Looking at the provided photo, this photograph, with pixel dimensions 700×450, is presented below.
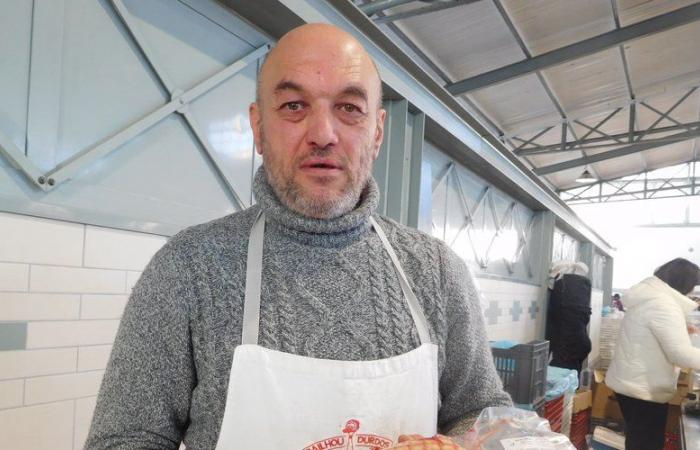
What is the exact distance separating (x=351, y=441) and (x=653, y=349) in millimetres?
3467

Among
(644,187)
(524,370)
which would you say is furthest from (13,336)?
(644,187)

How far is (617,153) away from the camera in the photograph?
1048 centimetres

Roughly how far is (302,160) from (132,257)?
1.02m

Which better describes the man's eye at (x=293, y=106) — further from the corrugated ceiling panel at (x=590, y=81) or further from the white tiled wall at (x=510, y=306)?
the corrugated ceiling panel at (x=590, y=81)

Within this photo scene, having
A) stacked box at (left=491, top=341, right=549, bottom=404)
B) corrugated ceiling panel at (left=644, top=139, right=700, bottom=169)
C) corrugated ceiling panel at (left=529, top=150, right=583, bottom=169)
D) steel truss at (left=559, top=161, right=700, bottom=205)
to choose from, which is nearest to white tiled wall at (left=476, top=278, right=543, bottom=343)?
stacked box at (left=491, top=341, right=549, bottom=404)

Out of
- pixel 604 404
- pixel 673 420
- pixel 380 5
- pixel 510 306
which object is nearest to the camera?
pixel 380 5

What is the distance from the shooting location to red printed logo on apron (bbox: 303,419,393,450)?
99 centimetres

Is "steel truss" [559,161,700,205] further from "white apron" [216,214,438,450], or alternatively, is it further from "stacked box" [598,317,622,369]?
"white apron" [216,214,438,450]

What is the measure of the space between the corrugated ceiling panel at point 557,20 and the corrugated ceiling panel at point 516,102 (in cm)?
83

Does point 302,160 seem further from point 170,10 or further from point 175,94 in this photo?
point 170,10

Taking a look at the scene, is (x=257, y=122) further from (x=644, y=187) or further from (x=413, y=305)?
(x=644, y=187)

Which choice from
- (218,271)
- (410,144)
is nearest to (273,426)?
(218,271)

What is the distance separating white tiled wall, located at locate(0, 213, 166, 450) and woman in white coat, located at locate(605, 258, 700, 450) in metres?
3.57

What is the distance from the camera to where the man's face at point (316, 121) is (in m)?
1.09
